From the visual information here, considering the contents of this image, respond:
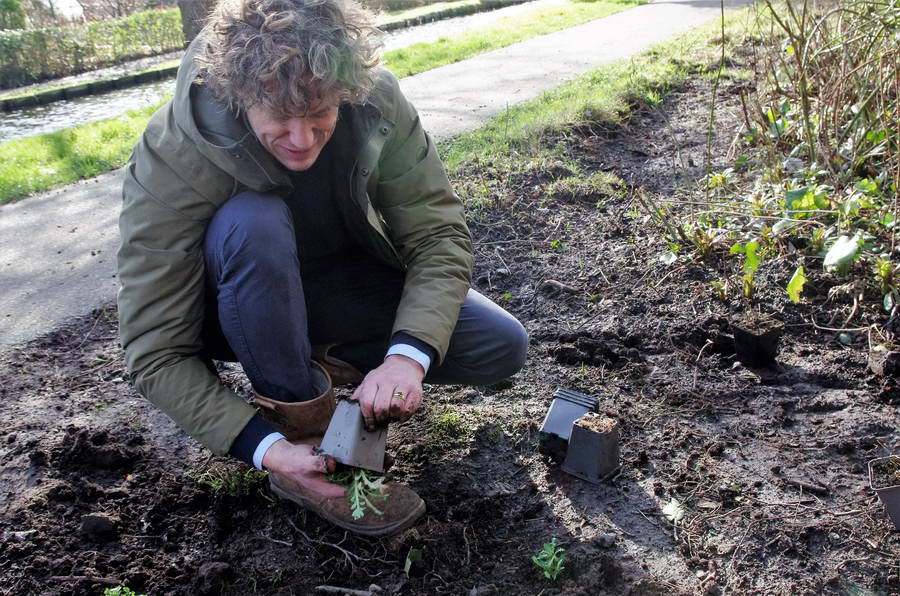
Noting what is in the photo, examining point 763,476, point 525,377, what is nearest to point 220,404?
point 525,377

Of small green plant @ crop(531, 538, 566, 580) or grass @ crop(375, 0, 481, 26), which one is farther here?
grass @ crop(375, 0, 481, 26)

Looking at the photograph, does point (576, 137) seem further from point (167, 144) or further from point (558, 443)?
point (167, 144)

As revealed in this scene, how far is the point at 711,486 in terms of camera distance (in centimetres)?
205

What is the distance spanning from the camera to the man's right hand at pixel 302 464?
5.91ft

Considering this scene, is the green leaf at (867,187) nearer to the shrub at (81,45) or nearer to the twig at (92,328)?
the twig at (92,328)

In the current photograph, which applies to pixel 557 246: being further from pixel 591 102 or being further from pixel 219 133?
pixel 591 102

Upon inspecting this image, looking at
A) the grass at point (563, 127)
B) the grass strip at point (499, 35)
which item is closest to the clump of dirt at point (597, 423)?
the grass at point (563, 127)

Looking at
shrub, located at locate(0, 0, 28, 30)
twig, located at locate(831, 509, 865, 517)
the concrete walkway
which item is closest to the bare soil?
twig, located at locate(831, 509, 865, 517)

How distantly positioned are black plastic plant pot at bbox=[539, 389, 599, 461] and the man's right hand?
0.61 meters

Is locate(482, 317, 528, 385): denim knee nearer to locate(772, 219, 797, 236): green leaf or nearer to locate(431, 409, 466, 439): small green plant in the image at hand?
locate(431, 409, 466, 439): small green plant

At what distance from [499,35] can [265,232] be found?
29.2ft

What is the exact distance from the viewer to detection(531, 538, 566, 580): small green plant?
70.6 inches

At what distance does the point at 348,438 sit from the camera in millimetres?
1782

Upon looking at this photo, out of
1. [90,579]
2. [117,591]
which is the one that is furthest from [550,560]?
[90,579]
